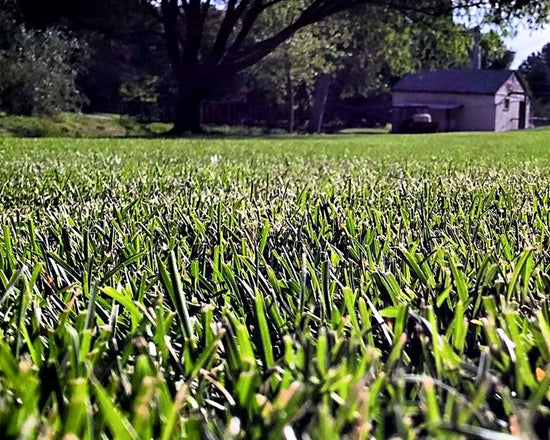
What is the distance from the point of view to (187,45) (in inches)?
1067

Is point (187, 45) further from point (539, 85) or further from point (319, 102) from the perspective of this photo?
point (539, 85)

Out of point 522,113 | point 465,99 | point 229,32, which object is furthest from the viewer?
point 522,113

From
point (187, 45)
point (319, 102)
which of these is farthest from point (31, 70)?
point (319, 102)

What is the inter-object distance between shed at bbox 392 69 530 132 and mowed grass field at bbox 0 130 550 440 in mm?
46249

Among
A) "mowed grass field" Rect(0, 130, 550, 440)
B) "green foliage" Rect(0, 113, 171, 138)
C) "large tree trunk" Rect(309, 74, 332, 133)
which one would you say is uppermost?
"large tree trunk" Rect(309, 74, 332, 133)

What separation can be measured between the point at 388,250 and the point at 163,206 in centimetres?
87

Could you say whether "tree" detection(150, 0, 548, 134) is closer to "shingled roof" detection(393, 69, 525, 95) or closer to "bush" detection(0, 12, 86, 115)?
"bush" detection(0, 12, 86, 115)

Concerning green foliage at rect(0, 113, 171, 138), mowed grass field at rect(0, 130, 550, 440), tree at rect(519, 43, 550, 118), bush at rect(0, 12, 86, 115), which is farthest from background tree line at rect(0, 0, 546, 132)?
tree at rect(519, 43, 550, 118)

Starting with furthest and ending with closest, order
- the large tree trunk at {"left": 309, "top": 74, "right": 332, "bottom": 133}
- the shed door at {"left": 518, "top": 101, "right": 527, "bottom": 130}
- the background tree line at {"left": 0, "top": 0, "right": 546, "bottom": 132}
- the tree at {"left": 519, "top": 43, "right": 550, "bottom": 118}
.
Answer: the tree at {"left": 519, "top": 43, "right": 550, "bottom": 118} → the shed door at {"left": 518, "top": 101, "right": 527, "bottom": 130} → the large tree trunk at {"left": 309, "top": 74, "right": 332, "bottom": 133} → the background tree line at {"left": 0, "top": 0, "right": 546, "bottom": 132}

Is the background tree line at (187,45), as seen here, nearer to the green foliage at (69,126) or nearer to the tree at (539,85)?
the green foliage at (69,126)

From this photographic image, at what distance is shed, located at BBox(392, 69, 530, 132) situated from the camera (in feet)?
161

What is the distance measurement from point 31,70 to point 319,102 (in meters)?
27.3

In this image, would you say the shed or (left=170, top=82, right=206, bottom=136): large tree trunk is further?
the shed

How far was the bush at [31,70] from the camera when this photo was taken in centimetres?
2261
